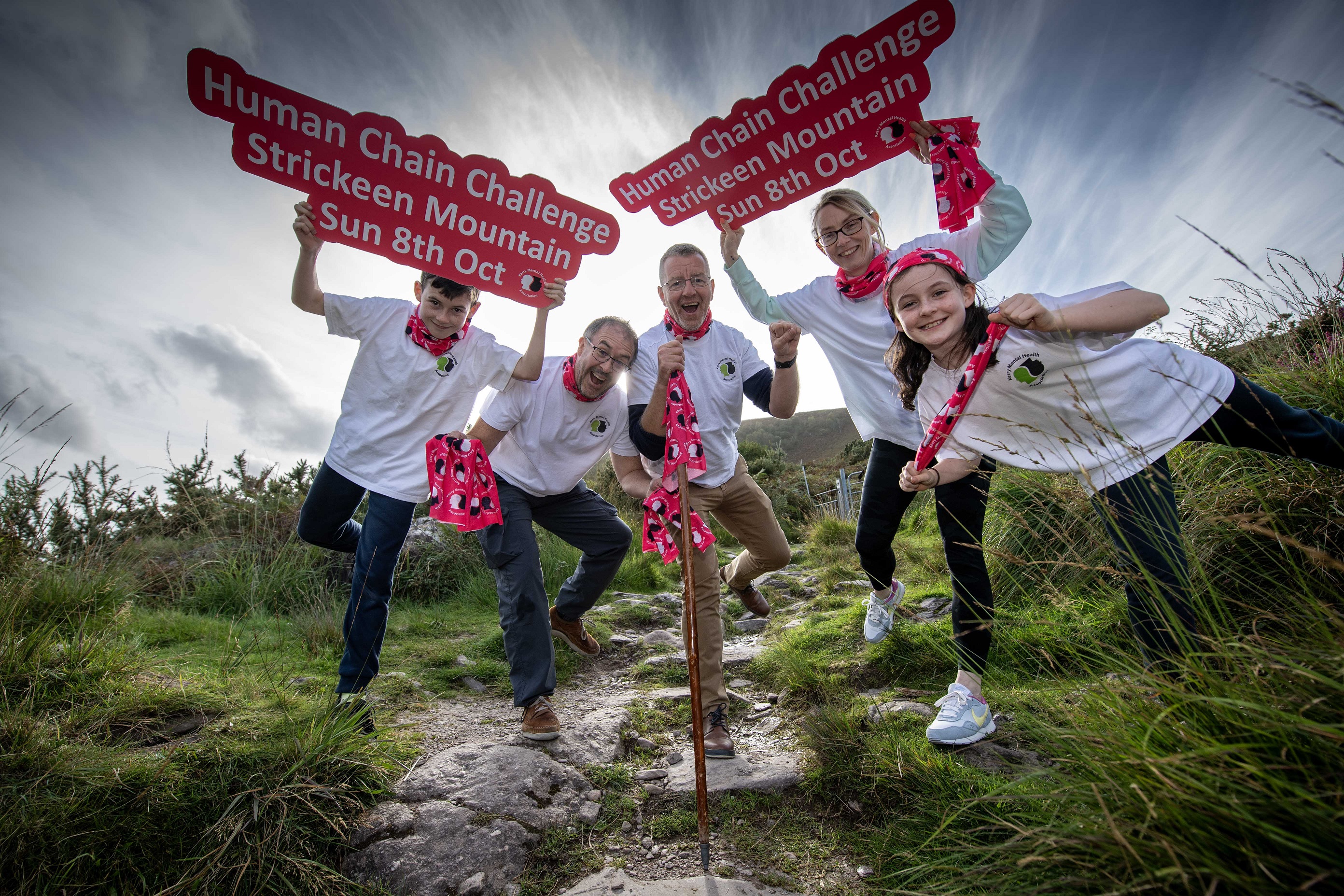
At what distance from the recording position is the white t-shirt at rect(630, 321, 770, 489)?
3.67 metres

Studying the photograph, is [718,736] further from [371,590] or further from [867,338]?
[867,338]

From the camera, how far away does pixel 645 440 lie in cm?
350

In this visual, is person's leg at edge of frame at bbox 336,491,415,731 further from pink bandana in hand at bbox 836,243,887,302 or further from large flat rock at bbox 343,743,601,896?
pink bandana in hand at bbox 836,243,887,302

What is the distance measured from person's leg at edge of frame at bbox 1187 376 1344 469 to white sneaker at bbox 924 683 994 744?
4.01 feet

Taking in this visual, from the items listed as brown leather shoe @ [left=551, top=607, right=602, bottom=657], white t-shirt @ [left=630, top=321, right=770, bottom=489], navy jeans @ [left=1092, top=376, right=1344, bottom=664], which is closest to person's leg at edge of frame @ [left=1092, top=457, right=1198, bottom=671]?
navy jeans @ [left=1092, top=376, right=1344, bottom=664]

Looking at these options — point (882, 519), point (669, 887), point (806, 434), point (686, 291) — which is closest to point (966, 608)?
point (882, 519)

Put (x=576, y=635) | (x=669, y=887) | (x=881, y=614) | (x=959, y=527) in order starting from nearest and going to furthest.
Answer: (x=669, y=887) → (x=959, y=527) → (x=881, y=614) → (x=576, y=635)

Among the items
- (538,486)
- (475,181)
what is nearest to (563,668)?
(538,486)

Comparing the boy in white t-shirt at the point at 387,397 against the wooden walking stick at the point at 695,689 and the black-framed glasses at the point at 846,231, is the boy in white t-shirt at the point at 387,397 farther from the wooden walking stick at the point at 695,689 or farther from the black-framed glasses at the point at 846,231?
the black-framed glasses at the point at 846,231

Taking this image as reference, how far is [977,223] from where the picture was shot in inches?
123

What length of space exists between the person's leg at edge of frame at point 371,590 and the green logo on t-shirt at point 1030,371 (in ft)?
9.20

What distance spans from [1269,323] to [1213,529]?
2.35m

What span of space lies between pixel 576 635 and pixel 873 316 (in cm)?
291

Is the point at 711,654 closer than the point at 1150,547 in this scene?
No
